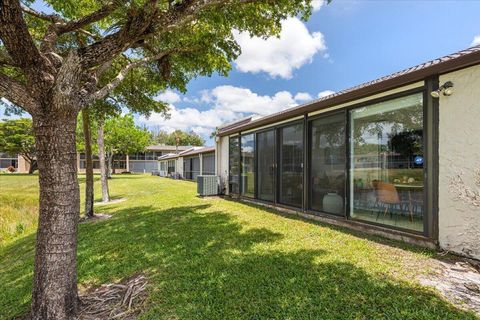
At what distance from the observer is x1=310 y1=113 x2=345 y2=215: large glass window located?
6.14 meters

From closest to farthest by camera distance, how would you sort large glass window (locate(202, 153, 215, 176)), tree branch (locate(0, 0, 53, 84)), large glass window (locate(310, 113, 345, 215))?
1. tree branch (locate(0, 0, 53, 84))
2. large glass window (locate(310, 113, 345, 215))
3. large glass window (locate(202, 153, 215, 176))

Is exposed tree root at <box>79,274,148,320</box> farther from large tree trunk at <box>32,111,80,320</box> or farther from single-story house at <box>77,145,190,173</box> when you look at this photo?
single-story house at <box>77,145,190,173</box>

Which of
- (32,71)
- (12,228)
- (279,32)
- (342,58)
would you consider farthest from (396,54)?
(12,228)

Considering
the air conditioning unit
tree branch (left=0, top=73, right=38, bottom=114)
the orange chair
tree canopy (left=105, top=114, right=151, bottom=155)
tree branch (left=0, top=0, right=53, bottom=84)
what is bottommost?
the air conditioning unit

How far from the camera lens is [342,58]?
11930 millimetres

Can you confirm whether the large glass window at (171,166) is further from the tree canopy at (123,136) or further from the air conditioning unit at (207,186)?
the air conditioning unit at (207,186)

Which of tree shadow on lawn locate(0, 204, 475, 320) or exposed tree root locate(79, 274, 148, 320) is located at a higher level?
tree shadow on lawn locate(0, 204, 475, 320)

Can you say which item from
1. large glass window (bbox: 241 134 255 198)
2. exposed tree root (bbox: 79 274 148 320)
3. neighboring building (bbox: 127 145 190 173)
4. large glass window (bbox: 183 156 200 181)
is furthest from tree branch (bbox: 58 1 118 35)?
neighboring building (bbox: 127 145 190 173)

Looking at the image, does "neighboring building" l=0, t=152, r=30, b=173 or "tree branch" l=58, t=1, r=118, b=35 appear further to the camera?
"neighboring building" l=0, t=152, r=30, b=173

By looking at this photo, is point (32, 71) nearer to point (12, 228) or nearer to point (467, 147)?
point (467, 147)

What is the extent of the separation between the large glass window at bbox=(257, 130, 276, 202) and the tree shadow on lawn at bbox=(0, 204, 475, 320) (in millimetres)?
3240

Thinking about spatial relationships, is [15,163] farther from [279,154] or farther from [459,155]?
[459,155]

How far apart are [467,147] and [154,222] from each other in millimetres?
6881

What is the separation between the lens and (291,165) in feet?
25.8
